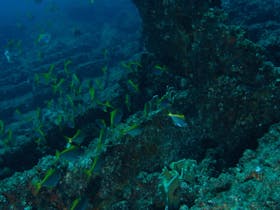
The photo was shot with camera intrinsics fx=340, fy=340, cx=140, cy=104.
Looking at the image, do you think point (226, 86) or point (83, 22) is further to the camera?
point (83, 22)

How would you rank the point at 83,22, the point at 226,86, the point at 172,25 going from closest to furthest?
the point at 226,86 < the point at 172,25 < the point at 83,22

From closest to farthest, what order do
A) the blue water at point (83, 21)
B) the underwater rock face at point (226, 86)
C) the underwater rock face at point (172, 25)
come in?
the underwater rock face at point (226, 86) → the underwater rock face at point (172, 25) → the blue water at point (83, 21)

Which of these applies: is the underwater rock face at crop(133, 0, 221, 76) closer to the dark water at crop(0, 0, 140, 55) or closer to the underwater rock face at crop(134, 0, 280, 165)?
the underwater rock face at crop(134, 0, 280, 165)

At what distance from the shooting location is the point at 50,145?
9.47 meters

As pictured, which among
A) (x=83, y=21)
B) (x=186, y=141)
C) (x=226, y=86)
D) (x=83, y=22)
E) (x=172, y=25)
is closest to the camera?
(x=226, y=86)

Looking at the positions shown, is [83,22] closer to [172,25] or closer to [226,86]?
[172,25]

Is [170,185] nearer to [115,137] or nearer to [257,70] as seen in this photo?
[115,137]

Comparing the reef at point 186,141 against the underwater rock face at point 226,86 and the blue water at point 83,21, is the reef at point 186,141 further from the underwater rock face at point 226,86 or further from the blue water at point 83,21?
the blue water at point 83,21

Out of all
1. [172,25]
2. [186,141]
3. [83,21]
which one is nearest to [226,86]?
[186,141]

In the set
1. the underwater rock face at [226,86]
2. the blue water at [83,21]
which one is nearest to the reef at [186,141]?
the underwater rock face at [226,86]

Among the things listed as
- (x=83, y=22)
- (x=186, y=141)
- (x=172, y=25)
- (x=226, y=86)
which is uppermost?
(x=172, y=25)

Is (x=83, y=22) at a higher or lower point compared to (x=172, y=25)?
lower

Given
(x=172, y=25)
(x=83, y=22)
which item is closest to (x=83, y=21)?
(x=83, y=22)

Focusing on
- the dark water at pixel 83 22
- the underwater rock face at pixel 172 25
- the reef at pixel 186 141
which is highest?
the underwater rock face at pixel 172 25
